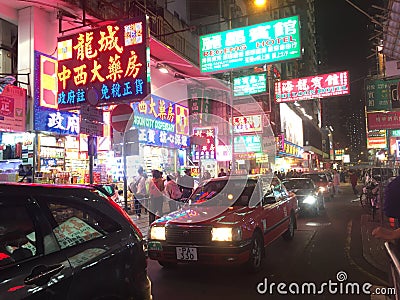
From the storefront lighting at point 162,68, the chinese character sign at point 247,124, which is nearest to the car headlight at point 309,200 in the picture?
the storefront lighting at point 162,68

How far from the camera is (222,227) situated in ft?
19.6

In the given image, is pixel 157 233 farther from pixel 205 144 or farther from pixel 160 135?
pixel 205 144

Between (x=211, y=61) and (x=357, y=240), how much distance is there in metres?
7.67

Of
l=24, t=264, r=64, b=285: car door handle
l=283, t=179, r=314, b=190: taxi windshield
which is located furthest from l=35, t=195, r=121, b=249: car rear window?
l=283, t=179, r=314, b=190: taxi windshield

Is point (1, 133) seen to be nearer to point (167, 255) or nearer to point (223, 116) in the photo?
point (167, 255)

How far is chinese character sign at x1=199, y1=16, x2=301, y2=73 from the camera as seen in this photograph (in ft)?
38.6

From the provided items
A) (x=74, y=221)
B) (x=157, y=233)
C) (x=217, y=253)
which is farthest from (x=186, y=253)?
(x=74, y=221)

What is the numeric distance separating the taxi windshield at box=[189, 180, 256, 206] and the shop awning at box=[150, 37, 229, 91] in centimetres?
631

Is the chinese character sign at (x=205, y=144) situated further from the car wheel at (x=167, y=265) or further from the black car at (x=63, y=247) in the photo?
the black car at (x=63, y=247)

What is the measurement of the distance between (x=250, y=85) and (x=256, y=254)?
46.9 feet

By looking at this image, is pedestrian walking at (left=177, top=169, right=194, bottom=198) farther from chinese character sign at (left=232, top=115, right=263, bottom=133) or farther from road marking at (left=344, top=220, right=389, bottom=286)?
chinese character sign at (left=232, top=115, right=263, bottom=133)

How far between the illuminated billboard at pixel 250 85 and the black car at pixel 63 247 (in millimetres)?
16901

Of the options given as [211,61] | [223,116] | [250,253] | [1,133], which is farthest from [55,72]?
[223,116]

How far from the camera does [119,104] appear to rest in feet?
30.3
